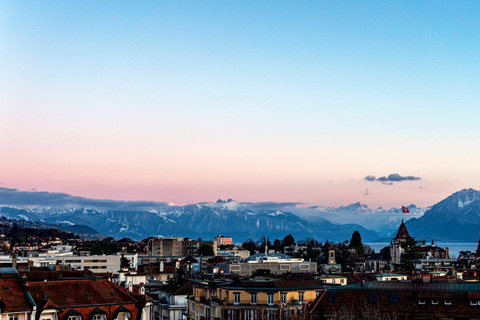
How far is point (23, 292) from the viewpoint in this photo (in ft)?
166

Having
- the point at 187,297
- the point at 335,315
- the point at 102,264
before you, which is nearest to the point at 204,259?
the point at 102,264

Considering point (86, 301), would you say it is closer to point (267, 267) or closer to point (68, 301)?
point (68, 301)

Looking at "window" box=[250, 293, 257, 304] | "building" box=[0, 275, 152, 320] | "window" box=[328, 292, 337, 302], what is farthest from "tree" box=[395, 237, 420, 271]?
"building" box=[0, 275, 152, 320]

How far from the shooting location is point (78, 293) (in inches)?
2089

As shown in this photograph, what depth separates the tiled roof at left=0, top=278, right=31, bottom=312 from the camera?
4869 cm

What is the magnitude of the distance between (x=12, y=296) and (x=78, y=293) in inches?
207

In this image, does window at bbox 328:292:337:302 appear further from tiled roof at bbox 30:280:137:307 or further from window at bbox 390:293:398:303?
tiled roof at bbox 30:280:137:307

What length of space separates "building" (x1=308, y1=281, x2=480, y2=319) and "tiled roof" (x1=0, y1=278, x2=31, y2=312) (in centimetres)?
2161

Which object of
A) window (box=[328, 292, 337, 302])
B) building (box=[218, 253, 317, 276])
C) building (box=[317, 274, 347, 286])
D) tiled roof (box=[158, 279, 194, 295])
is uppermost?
window (box=[328, 292, 337, 302])

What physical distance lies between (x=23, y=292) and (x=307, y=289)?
85.3 feet

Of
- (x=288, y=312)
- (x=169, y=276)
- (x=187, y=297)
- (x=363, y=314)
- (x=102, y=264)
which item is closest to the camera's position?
(x=363, y=314)

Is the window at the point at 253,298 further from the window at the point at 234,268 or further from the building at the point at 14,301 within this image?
the window at the point at 234,268

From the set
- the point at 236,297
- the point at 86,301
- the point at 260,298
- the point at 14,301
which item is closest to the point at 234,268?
the point at 236,297

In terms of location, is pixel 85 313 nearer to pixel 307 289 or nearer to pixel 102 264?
pixel 307 289
